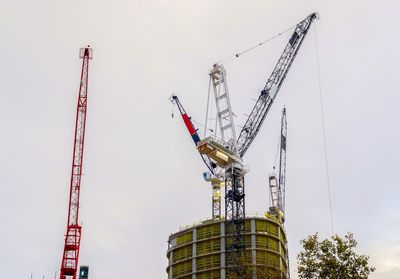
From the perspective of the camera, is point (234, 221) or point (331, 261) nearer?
point (331, 261)

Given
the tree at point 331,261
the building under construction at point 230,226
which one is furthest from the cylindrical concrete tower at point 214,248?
the tree at point 331,261

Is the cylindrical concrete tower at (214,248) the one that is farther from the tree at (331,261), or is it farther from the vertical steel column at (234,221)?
the tree at (331,261)

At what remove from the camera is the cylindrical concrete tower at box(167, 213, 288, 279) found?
154125mm

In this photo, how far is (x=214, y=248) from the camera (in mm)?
157875

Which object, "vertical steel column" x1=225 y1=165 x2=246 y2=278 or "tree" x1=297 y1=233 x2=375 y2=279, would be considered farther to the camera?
"vertical steel column" x1=225 y1=165 x2=246 y2=278

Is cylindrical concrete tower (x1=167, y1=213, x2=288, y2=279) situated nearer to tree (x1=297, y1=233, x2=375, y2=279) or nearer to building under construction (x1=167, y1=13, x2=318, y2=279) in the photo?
building under construction (x1=167, y1=13, x2=318, y2=279)

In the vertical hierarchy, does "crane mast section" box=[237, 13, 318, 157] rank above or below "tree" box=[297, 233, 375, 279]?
above

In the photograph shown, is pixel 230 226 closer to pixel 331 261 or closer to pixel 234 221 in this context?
pixel 234 221

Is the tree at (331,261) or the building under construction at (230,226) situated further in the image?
the building under construction at (230,226)

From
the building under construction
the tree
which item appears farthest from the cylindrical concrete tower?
the tree

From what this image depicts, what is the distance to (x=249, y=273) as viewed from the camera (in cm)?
9019

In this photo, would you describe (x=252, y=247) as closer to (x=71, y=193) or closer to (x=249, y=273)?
(x=71, y=193)

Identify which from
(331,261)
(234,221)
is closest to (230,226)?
(234,221)

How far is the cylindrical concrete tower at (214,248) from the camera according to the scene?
506ft
